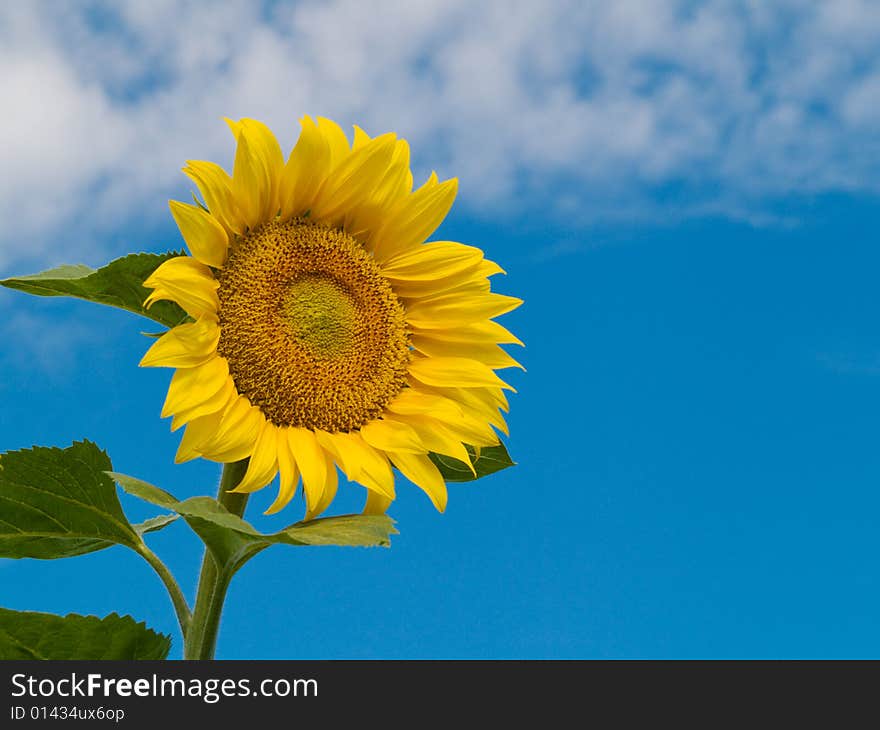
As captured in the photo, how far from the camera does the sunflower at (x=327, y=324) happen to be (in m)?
2.60

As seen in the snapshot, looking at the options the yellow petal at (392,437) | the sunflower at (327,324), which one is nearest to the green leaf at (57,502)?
the sunflower at (327,324)

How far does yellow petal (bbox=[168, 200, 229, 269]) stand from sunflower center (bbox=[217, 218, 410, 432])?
3.1 inches

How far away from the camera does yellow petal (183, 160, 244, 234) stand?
8.55ft

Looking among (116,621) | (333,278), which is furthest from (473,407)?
(116,621)

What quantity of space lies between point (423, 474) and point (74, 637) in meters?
1.03

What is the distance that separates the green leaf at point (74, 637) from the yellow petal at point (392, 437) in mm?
765

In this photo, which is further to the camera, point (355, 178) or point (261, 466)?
point (355, 178)

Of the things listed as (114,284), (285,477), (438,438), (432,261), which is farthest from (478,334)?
(114,284)

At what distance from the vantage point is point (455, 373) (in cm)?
295

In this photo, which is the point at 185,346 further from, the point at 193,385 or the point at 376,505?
the point at 376,505

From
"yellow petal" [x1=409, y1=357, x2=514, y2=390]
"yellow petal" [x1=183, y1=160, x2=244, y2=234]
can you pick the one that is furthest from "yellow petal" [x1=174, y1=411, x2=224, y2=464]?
"yellow petal" [x1=409, y1=357, x2=514, y2=390]

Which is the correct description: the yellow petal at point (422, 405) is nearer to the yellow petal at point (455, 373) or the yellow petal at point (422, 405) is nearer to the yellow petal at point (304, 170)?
the yellow petal at point (455, 373)
